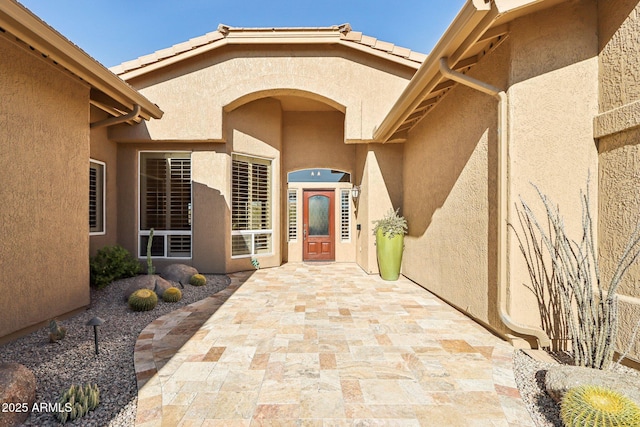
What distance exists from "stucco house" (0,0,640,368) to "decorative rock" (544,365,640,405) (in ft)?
3.10

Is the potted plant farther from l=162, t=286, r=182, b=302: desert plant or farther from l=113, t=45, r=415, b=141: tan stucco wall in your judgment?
l=162, t=286, r=182, b=302: desert plant

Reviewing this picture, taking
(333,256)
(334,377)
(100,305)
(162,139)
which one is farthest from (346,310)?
(162,139)

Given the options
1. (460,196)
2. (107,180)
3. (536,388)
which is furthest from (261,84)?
(536,388)

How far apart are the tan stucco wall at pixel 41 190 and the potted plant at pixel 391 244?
19.1ft

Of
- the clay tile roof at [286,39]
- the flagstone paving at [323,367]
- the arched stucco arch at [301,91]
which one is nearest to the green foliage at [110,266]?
the flagstone paving at [323,367]

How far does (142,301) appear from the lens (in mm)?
4605

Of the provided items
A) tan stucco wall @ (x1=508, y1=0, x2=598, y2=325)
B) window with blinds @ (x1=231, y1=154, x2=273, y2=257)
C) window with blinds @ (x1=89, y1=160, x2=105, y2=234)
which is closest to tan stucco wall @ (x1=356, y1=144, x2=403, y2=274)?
window with blinds @ (x1=231, y1=154, x2=273, y2=257)

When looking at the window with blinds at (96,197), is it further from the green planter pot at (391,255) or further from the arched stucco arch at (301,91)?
the green planter pot at (391,255)

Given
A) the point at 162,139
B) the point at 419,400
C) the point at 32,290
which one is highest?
the point at 162,139

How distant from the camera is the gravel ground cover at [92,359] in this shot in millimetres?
2348

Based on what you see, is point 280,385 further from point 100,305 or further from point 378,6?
point 378,6

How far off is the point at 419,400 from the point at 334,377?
80cm

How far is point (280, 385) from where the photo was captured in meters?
2.70

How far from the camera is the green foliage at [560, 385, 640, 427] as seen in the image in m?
1.82
